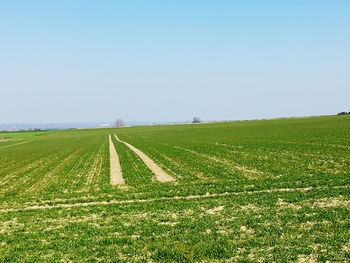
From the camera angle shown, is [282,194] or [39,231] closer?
[39,231]

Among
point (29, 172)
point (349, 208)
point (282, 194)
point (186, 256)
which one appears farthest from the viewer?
point (29, 172)

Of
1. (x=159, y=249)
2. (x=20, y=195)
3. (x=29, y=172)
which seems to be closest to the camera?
(x=159, y=249)

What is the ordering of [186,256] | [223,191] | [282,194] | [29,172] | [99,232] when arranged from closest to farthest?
[186,256], [99,232], [282,194], [223,191], [29,172]

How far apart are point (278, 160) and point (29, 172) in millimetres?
28170

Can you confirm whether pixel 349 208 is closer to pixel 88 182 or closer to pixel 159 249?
pixel 159 249

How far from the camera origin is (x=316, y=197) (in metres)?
14.6

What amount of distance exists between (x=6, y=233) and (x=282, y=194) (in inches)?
593

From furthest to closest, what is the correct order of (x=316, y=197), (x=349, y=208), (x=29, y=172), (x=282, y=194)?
(x=29, y=172) → (x=282, y=194) → (x=316, y=197) → (x=349, y=208)

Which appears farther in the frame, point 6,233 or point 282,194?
point 282,194

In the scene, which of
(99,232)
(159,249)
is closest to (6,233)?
(99,232)

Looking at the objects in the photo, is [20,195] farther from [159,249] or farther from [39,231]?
[159,249]

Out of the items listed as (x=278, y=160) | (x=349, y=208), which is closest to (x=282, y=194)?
(x=349, y=208)

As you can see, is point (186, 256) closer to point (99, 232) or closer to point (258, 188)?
point (99, 232)

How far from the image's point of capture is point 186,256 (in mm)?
8961
